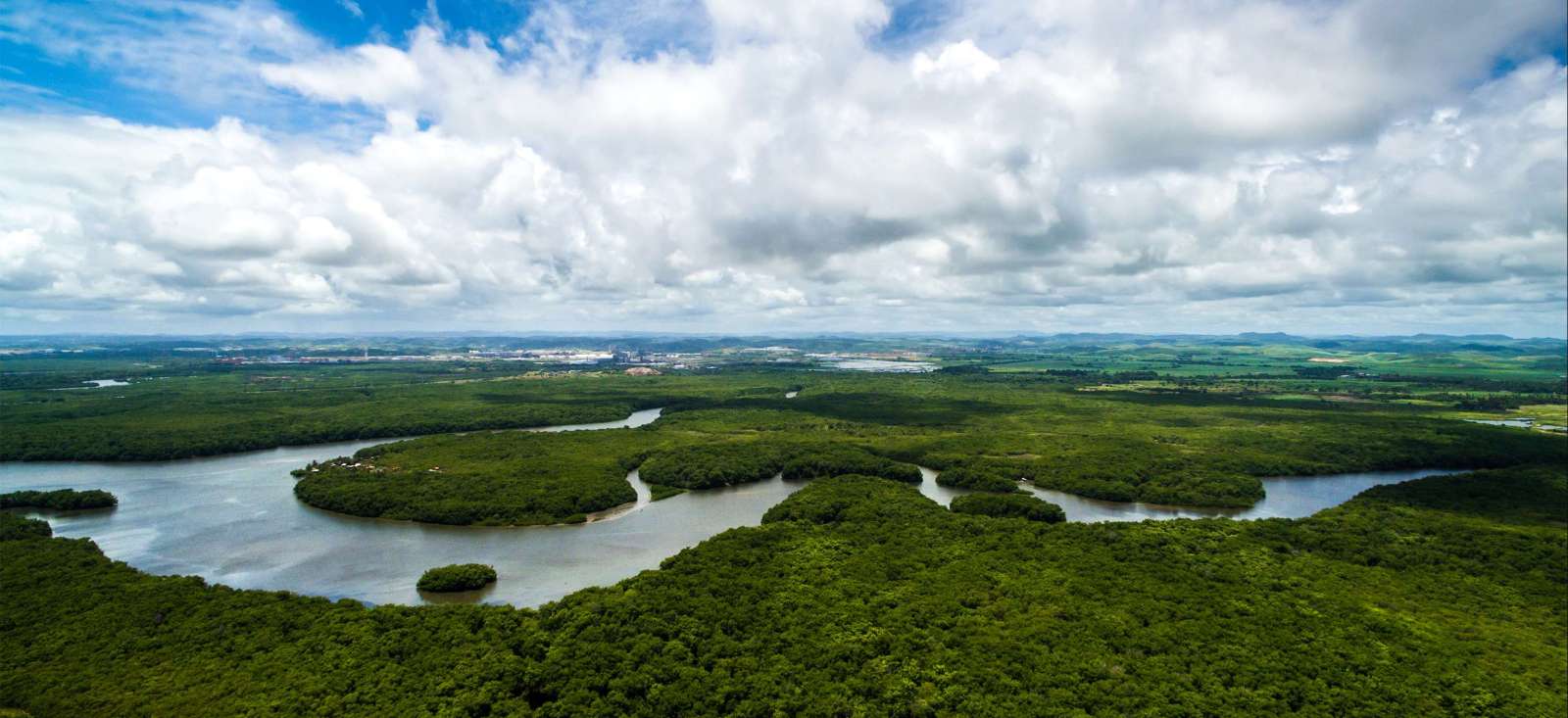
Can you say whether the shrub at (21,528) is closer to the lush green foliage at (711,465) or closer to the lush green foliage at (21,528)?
the lush green foliage at (21,528)

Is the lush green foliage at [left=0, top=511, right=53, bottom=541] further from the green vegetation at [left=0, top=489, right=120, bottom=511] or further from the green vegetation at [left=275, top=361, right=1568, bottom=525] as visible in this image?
the green vegetation at [left=275, top=361, right=1568, bottom=525]

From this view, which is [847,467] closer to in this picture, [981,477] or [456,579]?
[981,477]

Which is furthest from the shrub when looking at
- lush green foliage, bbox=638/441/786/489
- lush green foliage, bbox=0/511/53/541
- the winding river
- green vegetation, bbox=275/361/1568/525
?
lush green foliage, bbox=638/441/786/489

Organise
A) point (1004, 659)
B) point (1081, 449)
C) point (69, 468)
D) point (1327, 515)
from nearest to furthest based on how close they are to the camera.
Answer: point (1004, 659) < point (1327, 515) < point (69, 468) < point (1081, 449)

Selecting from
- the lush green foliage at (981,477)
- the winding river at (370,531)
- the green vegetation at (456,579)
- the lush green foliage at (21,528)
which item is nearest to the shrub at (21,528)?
the lush green foliage at (21,528)

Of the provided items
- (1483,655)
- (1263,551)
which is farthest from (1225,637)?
(1263,551)

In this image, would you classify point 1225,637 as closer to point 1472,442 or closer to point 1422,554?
point 1422,554
